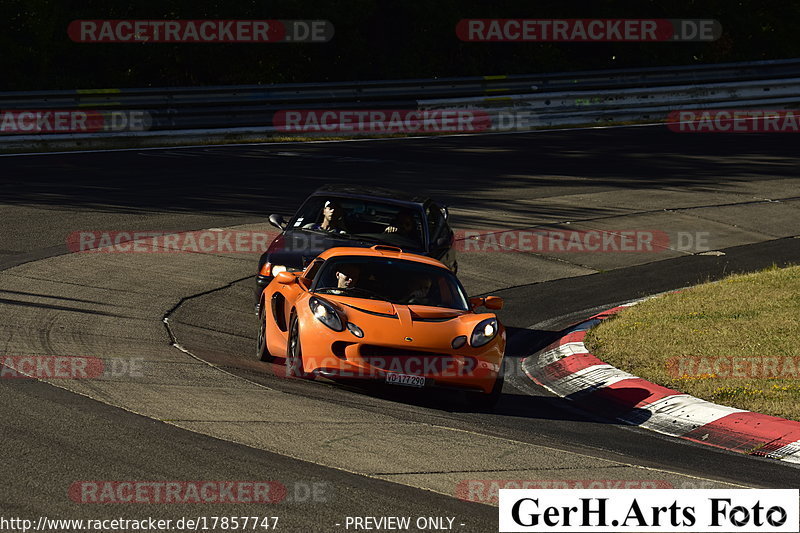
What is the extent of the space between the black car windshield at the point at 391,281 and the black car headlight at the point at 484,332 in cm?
53

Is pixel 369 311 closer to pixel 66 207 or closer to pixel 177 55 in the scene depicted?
pixel 66 207

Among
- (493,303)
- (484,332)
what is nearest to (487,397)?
(484,332)

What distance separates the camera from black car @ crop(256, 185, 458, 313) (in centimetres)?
1329

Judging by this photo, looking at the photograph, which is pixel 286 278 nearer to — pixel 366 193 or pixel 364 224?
pixel 364 224

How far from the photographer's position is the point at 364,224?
45.6 feet

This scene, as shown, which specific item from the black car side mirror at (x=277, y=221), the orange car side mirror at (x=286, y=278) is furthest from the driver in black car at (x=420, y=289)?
the black car side mirror at (x=277, y=221)

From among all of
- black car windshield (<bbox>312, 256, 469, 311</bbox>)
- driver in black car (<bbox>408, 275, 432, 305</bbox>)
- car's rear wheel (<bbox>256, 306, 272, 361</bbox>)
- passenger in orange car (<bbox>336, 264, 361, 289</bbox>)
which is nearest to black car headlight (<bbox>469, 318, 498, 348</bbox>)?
black car windshield (<bbox>312, 256, 469, 311</bbox>)

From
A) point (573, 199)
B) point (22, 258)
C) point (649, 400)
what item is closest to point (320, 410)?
point (649, 400)

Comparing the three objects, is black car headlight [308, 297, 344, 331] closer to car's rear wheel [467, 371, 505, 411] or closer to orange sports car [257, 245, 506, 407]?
orange sports car [257, 245, 506, 407]

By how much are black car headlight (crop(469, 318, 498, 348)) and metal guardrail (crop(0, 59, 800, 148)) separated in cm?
1522

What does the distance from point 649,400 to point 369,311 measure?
2561 millimetres

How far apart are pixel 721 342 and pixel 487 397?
3.21m

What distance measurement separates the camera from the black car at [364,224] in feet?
43.6

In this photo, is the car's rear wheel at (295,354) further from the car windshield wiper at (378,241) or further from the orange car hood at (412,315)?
the car windshield wiper at (378,241)
